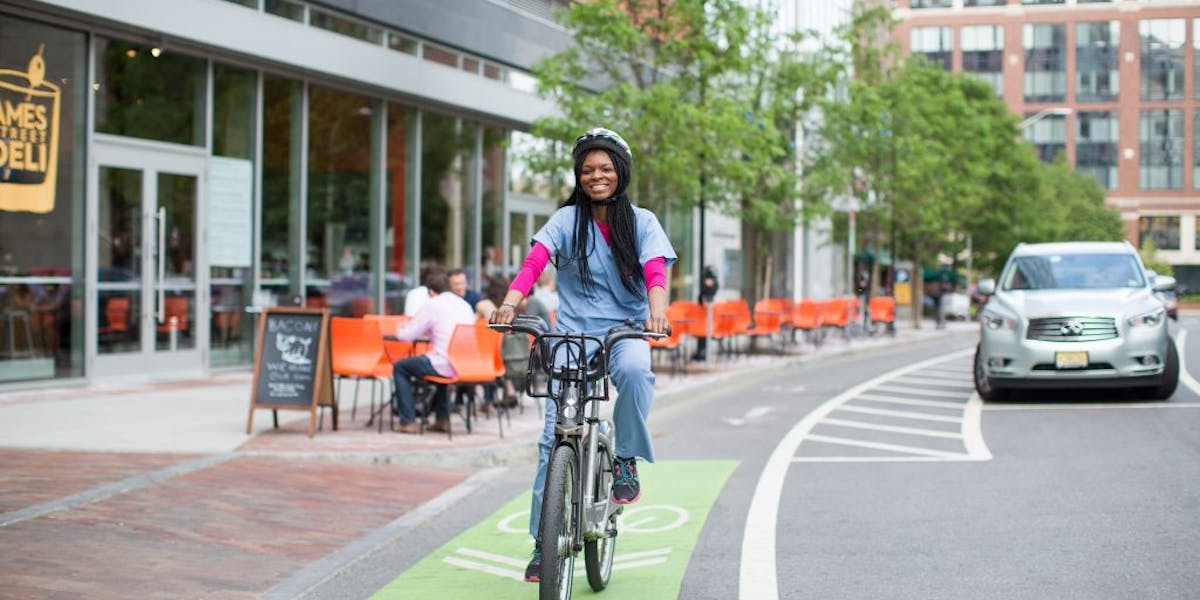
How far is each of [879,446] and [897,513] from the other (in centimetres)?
363

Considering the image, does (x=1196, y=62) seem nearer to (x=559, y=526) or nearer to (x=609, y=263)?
(x=609, y=263)

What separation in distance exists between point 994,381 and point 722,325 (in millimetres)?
8216

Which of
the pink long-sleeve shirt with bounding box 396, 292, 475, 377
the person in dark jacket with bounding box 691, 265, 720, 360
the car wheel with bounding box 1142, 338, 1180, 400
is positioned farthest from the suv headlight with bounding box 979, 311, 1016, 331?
the person in dark jacket with bounding box 691, 265, 720, 360

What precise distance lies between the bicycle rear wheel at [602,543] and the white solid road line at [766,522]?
61 cm

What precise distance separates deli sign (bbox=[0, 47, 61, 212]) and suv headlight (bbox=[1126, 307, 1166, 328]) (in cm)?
1138

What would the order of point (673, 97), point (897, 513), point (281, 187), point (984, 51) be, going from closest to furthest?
point (897, 513) < point (281, 187) < point (673, 97) < point (984, 51)

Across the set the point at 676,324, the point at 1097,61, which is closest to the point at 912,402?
the point at 676,324

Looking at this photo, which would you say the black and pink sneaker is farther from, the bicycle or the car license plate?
the car license plate

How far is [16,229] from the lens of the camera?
15.2m

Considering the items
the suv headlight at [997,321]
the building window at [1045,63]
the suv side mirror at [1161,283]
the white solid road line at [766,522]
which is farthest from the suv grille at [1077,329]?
the building window at [1045,63]

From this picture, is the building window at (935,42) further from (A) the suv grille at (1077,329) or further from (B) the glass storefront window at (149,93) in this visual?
(A) the suv grille at (1077,329)

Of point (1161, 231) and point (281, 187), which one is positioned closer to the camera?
point (281, 187)

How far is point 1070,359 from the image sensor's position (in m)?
14.5

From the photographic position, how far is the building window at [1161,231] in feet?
310
